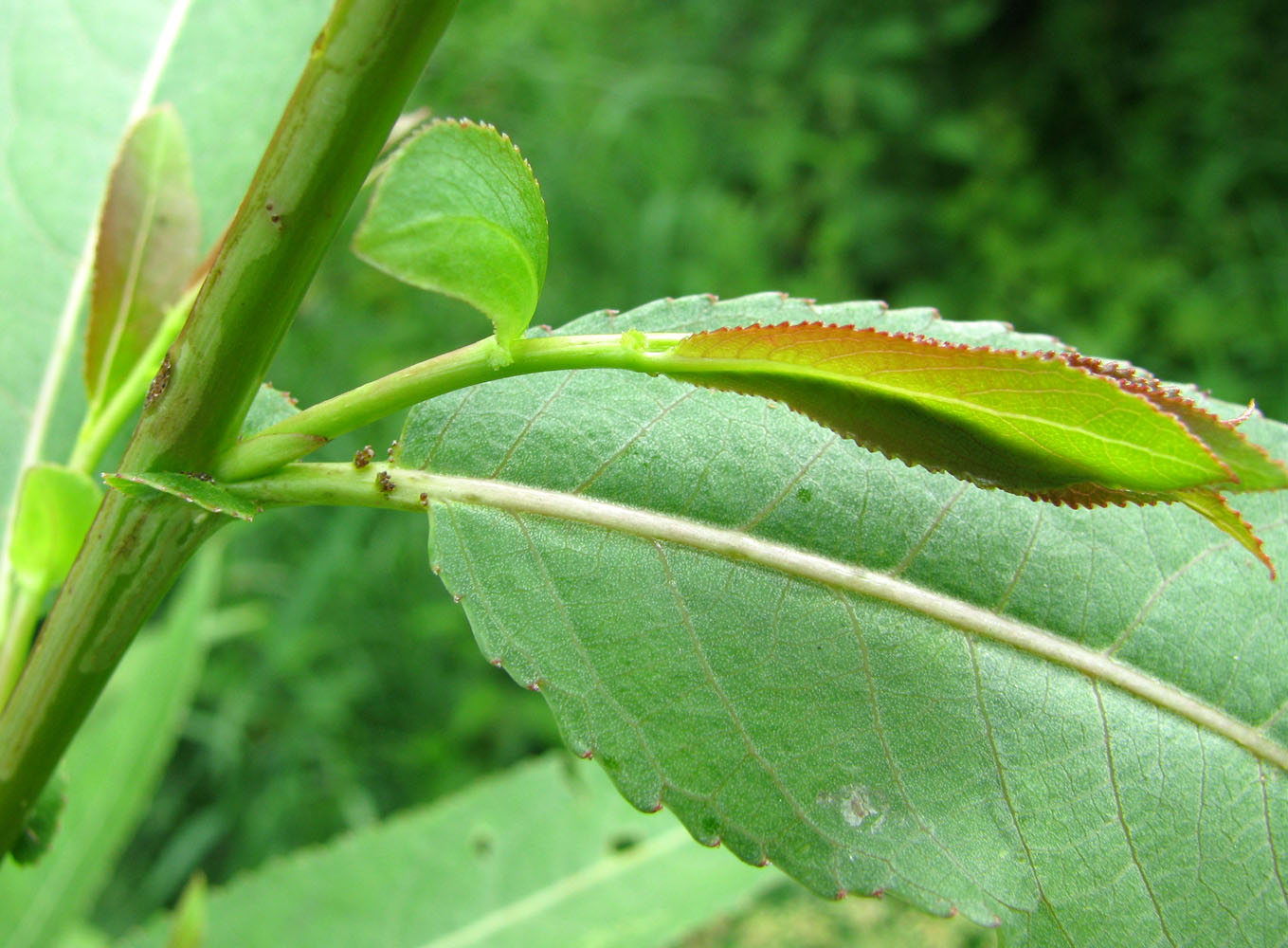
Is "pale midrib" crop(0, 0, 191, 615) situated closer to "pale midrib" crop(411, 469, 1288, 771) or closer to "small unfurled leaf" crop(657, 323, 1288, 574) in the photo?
"pale midrib" crop(411, 469, 1288, 771)

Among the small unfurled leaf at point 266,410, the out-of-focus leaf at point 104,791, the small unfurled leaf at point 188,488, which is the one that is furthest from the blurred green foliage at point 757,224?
the small unfurled leaf at point 188,488

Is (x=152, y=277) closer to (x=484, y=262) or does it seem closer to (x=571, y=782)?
(x=484, y=262)

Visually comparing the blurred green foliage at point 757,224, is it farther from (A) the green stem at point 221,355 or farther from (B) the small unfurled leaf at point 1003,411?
(B) the small unfurled leaf at point 1003,411

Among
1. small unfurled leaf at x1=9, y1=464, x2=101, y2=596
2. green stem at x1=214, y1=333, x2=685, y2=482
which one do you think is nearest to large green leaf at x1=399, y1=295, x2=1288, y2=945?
green stem at x1=214, y1=333, x2=685, y2=482

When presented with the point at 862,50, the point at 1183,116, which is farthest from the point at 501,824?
the point at 1183,116

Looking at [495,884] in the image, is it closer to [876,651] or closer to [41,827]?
[41,827]
